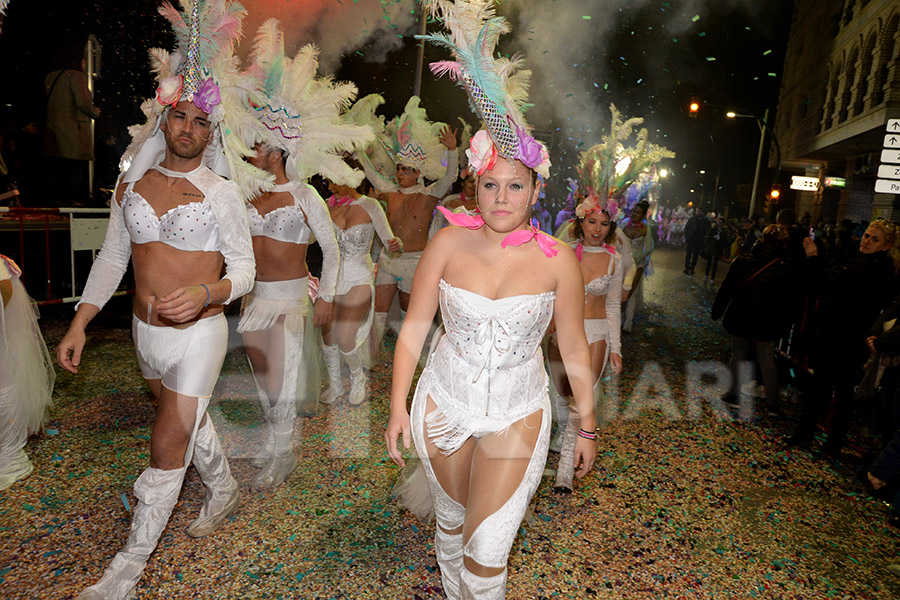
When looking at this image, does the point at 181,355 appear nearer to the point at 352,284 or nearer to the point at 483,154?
the point at 483,154

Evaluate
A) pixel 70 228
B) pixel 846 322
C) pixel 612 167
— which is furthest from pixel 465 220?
pixel 70 228

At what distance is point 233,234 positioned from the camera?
301 centimetres

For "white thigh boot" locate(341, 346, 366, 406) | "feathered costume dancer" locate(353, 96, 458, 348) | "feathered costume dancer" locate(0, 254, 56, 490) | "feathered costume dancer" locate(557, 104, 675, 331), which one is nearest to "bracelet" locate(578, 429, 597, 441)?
"feathered costume dancer" locate(557, 104, 675, 331)

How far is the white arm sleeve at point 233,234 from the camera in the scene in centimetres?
296

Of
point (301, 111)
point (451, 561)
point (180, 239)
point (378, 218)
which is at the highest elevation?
point (301, 111)

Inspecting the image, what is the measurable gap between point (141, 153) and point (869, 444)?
22.2 ft

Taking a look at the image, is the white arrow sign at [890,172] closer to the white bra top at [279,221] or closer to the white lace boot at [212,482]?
the white bra top at [279,221]

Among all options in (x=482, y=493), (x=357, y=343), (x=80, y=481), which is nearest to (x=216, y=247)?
(x=482, y=493)

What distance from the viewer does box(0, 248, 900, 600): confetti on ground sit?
10.1 feet

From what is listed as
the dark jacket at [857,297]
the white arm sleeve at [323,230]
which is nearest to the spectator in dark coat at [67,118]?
the white arm sleeve at [323,230]

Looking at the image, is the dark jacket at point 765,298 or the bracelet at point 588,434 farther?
the dark jacket at point 765,298

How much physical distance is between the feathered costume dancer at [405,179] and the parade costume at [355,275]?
0.87m

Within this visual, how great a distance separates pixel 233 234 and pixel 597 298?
2633mm

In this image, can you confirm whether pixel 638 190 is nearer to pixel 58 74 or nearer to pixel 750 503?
pixel 750 503
